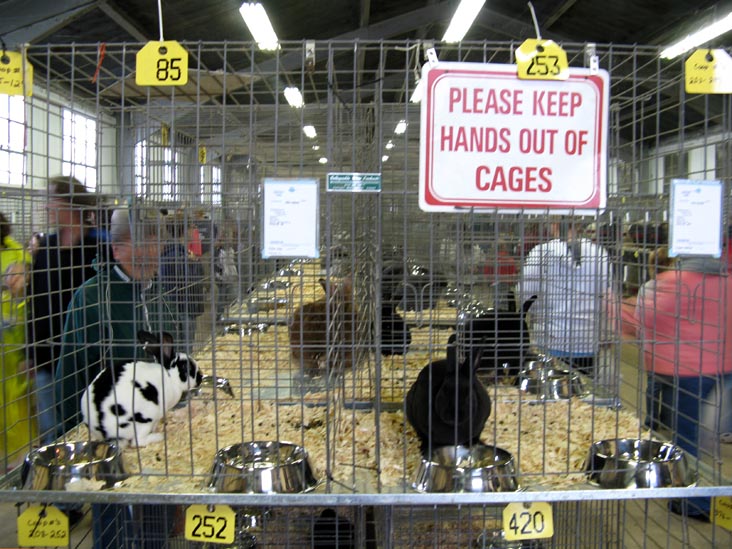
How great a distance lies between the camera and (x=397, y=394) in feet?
7.90

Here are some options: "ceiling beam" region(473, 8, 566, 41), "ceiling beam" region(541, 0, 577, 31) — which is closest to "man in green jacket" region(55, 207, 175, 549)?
"ceiling beam" region(541, 0, 577, 31)

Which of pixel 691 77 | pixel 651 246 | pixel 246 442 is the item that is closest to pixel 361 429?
pixel 246 442

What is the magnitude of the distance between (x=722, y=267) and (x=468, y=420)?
0.75 m

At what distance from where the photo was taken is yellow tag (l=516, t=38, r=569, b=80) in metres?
1.41

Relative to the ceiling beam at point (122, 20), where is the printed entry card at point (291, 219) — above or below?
below

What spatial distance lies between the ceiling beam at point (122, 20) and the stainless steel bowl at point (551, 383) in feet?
18.3

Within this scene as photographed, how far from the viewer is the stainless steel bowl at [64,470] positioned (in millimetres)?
1469

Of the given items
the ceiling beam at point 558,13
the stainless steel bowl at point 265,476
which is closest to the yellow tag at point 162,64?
the stainless steel bowl at point 265,476

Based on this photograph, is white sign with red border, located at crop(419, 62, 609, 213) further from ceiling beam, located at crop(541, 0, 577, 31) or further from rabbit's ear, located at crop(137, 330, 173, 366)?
ceiling beam, located at crop(541, 0, 577, 31)

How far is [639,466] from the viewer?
1501 millimetres

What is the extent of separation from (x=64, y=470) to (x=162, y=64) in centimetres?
102

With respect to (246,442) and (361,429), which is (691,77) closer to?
(361,429)

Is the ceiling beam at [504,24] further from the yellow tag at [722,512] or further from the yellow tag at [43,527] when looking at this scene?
the yellow tag at [43,527]

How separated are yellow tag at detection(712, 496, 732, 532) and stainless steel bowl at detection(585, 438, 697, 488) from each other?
118 mm
